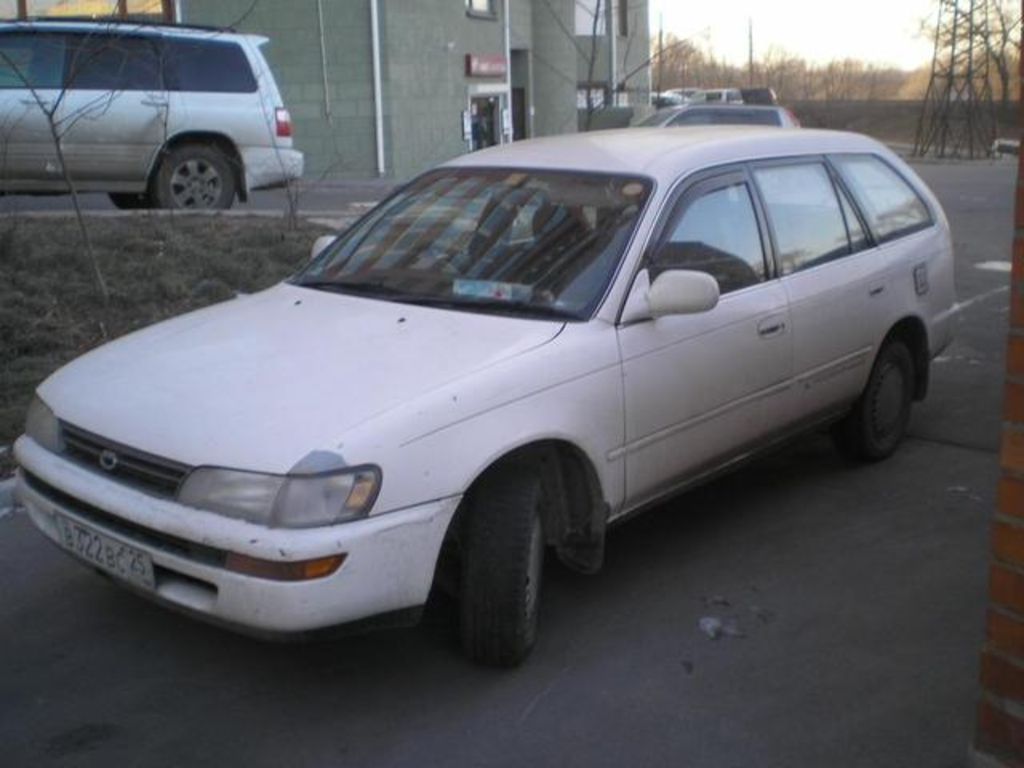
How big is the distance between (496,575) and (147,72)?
985cm

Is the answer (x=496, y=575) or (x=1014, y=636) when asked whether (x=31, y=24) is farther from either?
(x=1014, y=636)

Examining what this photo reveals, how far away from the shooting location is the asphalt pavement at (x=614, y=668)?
3350 millimetres

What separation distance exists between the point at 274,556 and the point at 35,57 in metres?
9.74

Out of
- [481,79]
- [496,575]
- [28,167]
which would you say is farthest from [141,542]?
[481,79]

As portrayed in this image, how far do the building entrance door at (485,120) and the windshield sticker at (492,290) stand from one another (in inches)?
885

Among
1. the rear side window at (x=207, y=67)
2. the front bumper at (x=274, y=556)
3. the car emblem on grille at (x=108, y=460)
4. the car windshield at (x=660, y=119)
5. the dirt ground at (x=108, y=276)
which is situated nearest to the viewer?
the front bumper at (x=274, y=556)

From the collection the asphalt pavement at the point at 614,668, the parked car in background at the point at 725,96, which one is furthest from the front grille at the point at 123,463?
the parked car in background at the point at 725,96

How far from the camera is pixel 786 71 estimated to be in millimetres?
75000

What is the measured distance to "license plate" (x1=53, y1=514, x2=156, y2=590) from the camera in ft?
11.2

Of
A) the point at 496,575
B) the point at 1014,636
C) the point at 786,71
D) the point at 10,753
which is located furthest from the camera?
the point at 786,71

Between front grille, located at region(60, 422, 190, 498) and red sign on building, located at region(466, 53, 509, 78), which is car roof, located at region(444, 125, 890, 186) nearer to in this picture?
front grille, located at region(60, 422, 190, 498)

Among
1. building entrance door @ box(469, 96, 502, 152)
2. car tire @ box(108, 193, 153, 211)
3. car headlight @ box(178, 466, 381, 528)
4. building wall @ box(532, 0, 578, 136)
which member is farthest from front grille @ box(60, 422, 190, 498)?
building wall @ box(532, 0, 578, 136)

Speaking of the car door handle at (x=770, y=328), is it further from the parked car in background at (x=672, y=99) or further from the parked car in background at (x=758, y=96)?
the parked car in background at (x=758, y=96)

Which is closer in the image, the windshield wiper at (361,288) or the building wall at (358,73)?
the windshield wiper at (361,288)
